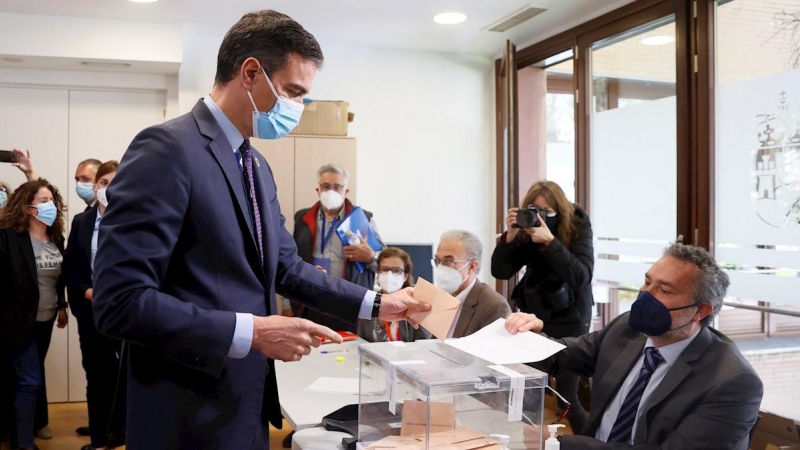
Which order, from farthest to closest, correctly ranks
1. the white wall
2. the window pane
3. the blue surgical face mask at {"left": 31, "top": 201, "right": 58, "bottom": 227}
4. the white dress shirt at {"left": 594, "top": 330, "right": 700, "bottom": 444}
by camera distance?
the white wall, the window pane, the blue surgical face mask at {"left": 31, "top": 201, "right": 58, "bottom": 227}, the white dress shirt at {"left": 594, "top": 330, "right": 700, "bottom": 444}

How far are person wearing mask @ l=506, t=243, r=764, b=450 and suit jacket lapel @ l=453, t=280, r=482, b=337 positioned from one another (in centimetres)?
58

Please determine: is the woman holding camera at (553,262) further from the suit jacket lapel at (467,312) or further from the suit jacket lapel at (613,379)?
the suit jacket lapel at (613,379)

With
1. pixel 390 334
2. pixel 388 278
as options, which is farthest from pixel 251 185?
pixel 388 278

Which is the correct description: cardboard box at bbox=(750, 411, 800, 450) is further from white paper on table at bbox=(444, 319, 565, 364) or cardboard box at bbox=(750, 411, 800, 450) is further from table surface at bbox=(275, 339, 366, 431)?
white paper on table at bbox=(444, 319, 565, 364)

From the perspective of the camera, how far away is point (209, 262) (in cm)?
128

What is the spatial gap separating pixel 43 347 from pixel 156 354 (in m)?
3.31

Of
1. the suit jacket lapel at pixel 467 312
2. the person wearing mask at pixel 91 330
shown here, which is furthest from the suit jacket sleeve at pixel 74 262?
the suit jacket lapel at pixel 467 312

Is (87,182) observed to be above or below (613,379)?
above

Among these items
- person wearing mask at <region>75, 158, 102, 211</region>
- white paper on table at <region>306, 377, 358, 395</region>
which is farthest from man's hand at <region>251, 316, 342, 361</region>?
person wearing mask at <region>75, 158, 102, 211</region>

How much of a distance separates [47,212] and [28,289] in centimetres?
48

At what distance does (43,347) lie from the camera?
412 cm

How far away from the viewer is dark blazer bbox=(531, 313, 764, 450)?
1872 millimetres

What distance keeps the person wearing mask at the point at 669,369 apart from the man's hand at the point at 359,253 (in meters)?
1.97

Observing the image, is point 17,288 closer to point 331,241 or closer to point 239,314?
point 331,241
